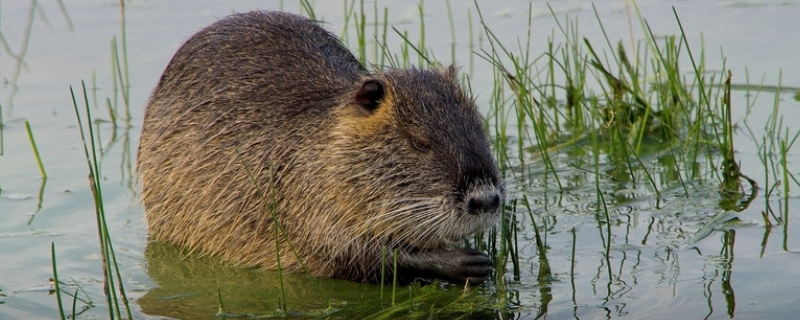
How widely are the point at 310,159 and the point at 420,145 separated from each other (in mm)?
446

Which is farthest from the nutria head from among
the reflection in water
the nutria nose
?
the reflection in water

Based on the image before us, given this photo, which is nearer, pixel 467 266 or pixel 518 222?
pixel 467 266

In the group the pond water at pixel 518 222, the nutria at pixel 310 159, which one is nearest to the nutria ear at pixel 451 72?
the nutria at pixel 310 159

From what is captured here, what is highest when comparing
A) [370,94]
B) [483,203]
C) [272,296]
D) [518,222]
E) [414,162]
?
[370,94]

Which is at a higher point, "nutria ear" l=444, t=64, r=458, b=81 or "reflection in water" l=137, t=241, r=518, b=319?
"nutria ear" l=444, t=64, r=458, b=81

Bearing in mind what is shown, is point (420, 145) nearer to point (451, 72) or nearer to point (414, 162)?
point (414, 162)

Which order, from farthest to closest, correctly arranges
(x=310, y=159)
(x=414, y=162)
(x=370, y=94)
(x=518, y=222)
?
1. (x=518, y=222)
2. (x=310, y=159)
3. (x=370, y=94)
4. (x=414, y=162)

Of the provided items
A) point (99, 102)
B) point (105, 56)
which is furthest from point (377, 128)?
point (105, 56)

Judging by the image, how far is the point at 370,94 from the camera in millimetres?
3773

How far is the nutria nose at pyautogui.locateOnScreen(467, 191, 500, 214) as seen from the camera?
3438mm

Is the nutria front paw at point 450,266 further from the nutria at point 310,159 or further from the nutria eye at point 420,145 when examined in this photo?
the nutria eye at point 420,145

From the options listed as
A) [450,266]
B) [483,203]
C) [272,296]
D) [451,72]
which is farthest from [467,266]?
[451,72]

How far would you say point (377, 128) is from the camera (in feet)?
12.3

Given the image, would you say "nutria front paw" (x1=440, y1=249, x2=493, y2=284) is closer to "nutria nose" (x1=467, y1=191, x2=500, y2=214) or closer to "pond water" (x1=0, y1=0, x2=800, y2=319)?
"pond water" (x1=0, y1=0, x2=800, y2=319)
